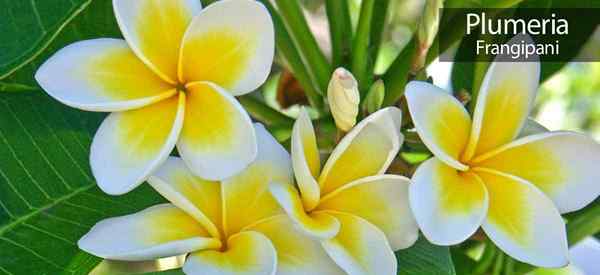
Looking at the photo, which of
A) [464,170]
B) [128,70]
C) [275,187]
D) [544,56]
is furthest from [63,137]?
[544,56]

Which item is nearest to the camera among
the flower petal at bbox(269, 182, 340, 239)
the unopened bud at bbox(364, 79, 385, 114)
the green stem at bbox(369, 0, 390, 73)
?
the flower petal at bbox(269, 182, 340, 239)

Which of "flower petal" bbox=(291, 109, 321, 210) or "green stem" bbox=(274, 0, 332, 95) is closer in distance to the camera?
"flower petal" bbox=(291, 109, 321, 210)

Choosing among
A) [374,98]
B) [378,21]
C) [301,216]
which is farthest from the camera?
[378,21]

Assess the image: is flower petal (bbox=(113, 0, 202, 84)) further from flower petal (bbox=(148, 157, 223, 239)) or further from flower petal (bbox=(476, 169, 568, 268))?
flower petal (bbox=(476, 169, 568, 268))

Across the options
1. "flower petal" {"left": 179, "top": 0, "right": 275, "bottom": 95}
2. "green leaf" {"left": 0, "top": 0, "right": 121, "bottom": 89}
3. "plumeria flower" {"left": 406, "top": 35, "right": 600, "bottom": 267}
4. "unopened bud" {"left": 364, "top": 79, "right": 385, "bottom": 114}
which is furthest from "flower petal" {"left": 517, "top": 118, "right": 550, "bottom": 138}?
"green leaf" {"left": 0, "top": 0, "right": 121, "bottom": 89}

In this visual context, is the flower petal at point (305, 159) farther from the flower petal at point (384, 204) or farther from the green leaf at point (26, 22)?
the green leaf at point (26, 22)

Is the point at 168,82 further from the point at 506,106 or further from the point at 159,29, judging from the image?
the point at 506,106

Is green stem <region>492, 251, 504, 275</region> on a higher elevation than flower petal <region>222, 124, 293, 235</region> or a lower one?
lower

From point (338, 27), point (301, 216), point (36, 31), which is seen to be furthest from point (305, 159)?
point (338, 27)
